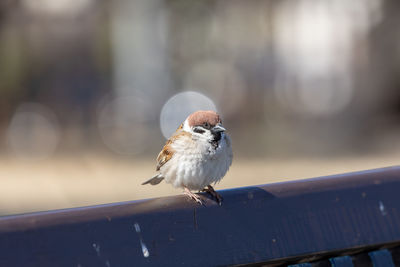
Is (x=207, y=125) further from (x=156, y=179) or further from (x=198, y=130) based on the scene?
(x=156, y=179)

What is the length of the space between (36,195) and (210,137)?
5.12 m

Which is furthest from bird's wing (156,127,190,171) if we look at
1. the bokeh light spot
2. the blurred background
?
the bokeh light spot

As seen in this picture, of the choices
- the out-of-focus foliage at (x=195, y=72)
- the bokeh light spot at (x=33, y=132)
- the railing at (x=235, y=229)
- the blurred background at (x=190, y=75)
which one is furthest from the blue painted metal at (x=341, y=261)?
the bokeh light spot at (x=33, y=132)

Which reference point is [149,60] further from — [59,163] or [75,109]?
[59,163]

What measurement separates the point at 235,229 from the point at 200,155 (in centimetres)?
92

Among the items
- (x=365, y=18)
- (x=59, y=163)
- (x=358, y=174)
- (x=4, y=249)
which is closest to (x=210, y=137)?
(x=358, y=174)

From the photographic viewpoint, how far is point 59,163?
9.71 metres

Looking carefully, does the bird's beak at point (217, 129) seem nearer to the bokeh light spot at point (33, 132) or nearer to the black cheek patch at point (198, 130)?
the black cheek patch at point (198, 130)

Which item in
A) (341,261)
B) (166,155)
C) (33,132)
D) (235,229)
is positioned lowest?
(341,261)

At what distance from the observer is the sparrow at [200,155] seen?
2.78 meters

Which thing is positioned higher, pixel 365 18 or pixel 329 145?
pixel 365 18

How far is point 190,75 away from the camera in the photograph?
37.5 ft

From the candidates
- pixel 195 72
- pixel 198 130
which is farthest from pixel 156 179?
pixel 195 72

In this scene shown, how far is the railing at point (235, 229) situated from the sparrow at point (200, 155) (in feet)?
2.33
